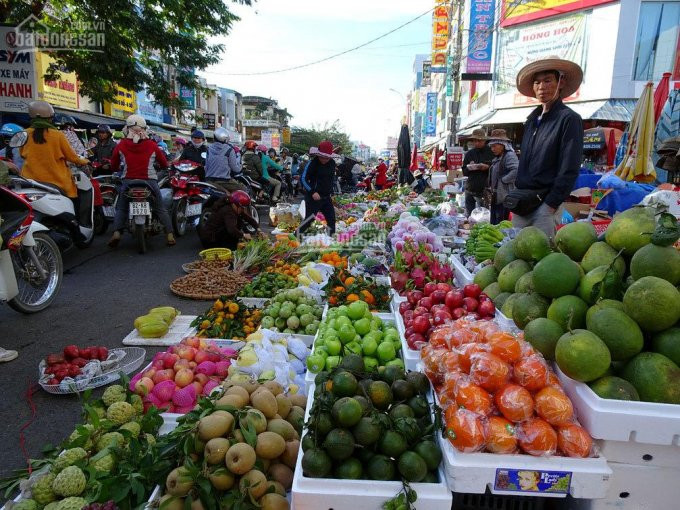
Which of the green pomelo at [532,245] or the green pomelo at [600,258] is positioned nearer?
the green pomelo at [600,258]

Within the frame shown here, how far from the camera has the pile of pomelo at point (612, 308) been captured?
190cm

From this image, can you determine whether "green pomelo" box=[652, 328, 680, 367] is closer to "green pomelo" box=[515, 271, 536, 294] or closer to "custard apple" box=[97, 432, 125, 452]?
"green pomelo" box=[515, 271, 536, 294]

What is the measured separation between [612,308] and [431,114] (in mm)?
47213

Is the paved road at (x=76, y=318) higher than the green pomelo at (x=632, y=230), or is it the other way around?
the green pomelo at (x=632, y=230)

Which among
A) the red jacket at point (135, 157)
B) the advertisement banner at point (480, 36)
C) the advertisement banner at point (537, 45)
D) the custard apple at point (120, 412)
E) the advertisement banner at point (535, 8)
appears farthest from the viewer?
the advertisement banner at point (480, 36)

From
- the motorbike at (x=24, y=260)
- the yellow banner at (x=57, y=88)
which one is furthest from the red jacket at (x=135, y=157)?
the yellow banner at (x=57, y=88)

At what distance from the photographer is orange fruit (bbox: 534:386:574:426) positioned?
6.15ft

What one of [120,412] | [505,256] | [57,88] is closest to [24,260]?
[120,412]

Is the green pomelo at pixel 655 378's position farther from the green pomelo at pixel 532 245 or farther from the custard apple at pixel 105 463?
the custard apple at pixel 105 463

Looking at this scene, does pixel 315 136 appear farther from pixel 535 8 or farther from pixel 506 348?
pixel 506 348

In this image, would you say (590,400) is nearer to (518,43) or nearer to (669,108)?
(669,108)

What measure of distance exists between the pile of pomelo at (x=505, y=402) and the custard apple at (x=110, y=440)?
1558 millimetres

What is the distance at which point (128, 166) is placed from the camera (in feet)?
24.6

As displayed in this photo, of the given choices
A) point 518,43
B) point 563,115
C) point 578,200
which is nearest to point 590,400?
point 563,115
